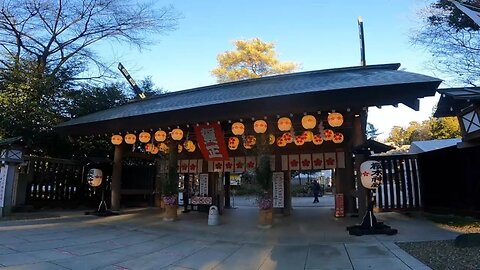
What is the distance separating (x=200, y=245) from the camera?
832 centimetres

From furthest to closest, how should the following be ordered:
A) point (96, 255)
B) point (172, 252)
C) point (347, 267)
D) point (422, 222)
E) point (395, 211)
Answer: point (395, 211), point (422, 222), point (172, 252), point (96, 255), point (347, 267)

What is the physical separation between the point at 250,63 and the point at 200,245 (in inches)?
1210

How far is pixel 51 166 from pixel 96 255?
33.2ft

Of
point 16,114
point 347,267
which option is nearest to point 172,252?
point 347,267

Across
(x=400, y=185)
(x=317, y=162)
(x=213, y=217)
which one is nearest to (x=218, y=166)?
(x=213, y=217)

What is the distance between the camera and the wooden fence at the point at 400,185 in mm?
13492

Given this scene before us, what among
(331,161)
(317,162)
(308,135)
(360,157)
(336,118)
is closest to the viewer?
(336,118)

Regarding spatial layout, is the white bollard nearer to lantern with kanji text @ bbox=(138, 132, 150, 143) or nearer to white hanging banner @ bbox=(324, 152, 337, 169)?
lantern with kanji text @ bbox=(138, 132, 150, 143)

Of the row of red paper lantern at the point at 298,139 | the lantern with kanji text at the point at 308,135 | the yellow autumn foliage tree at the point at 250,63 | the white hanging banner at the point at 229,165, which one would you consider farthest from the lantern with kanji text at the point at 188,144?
the yellow autumn foliage tree at the point at 250,63

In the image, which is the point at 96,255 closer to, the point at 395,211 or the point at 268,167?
the point at 268,167

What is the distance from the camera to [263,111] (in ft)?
33.7

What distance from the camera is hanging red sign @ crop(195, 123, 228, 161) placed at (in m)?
12.2

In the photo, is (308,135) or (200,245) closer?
(200,245)

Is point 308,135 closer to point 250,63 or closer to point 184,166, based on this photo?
point 184,166
